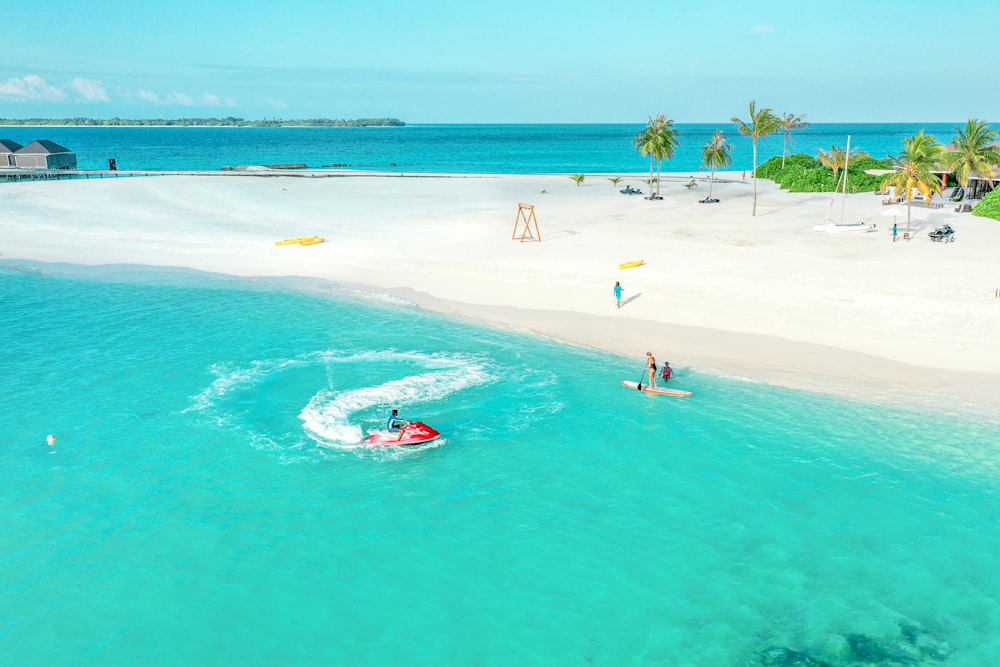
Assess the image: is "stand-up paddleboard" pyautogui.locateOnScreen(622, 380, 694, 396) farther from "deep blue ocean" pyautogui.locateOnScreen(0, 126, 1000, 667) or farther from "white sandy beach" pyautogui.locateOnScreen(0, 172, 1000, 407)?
"white sandy beach" pyautogui.locateOnScreen(0, 172, 1000, 407)

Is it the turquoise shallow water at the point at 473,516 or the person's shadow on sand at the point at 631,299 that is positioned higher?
the person's shadow on sand at the point at 631,299

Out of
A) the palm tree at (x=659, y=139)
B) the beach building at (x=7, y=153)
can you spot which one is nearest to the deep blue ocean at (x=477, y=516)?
the palm tree at (x=659, y=139)

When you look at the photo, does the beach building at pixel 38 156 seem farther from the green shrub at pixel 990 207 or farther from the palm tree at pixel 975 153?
the green shrub at pixel 990 207

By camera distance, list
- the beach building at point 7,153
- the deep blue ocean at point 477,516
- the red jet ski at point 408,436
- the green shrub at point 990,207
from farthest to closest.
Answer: the beach building at point 7,153 < the green shrub at point 990,207 < the red jet ski at point 408,436 < the deep blue ocean at point 477,516

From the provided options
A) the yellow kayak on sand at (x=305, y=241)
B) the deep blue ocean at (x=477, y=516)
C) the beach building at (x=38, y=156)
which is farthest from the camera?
the beach building at (x=38, y=156)

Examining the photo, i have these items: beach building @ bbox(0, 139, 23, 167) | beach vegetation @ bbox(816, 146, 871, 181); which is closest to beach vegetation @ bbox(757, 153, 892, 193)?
beach vegetation @ bbox(816, 146, 871, 181)

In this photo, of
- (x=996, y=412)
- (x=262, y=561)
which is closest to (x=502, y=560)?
(x=262, y=561)

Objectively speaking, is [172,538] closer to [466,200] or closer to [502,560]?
[502,560]
